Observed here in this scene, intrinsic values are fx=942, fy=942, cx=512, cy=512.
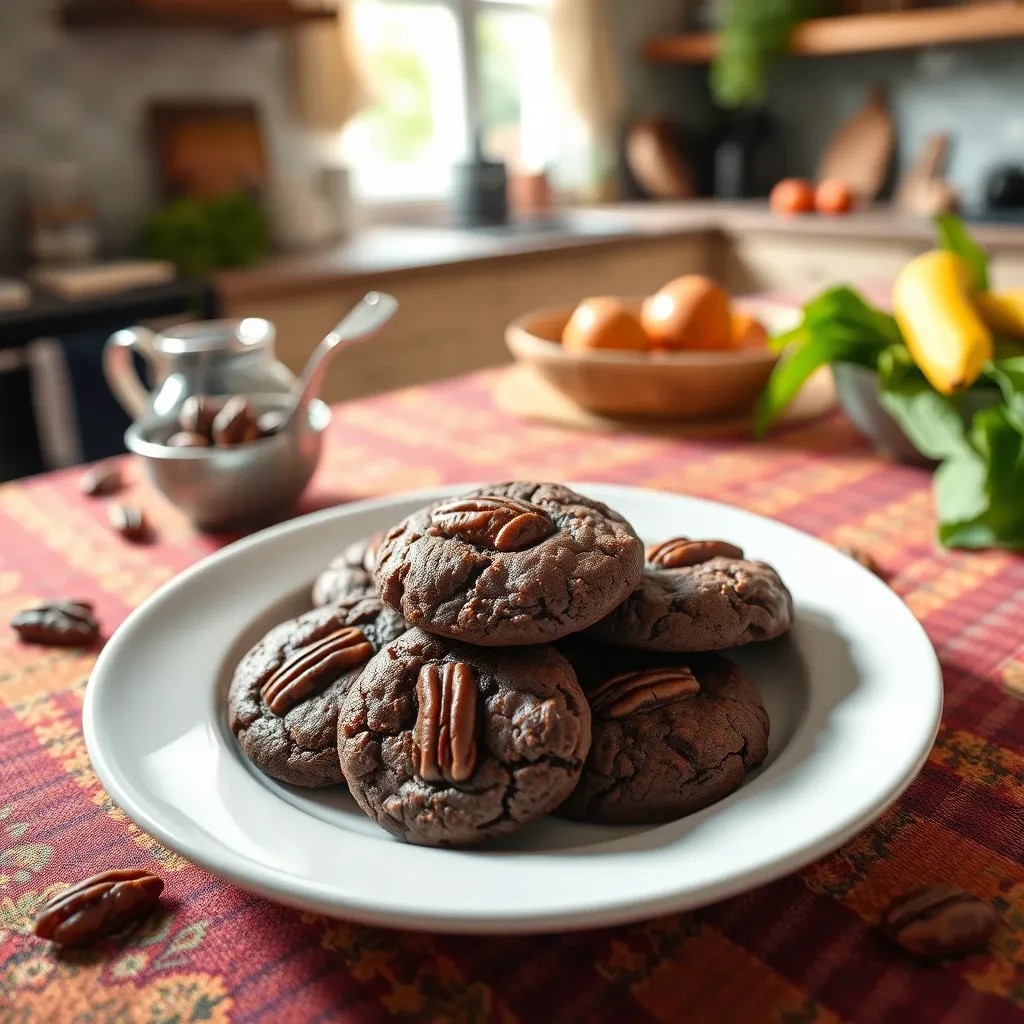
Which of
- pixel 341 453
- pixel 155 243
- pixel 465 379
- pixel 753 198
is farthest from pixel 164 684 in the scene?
pixel 753 198

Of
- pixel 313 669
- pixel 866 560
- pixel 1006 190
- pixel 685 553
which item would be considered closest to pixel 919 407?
pixel 866 560

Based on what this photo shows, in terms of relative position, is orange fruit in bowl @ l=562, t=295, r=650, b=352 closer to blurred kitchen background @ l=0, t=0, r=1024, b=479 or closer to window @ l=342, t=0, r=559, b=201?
blurred kitchen background @ l=0, t=0, r=1024, b=479

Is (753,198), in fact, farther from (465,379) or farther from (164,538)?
(164,538)

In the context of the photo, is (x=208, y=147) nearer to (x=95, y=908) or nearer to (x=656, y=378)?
(x=656, y=378)

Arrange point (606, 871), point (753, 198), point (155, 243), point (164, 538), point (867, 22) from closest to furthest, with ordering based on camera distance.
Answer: point (606, 871) → point (164, 538) → point (155, 243) → point (867, 22) → point (753, 198)

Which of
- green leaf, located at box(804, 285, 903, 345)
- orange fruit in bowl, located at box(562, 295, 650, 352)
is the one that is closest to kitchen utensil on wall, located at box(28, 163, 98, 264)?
orange fruit in bowl, located at box(562, 295, 650, 352)

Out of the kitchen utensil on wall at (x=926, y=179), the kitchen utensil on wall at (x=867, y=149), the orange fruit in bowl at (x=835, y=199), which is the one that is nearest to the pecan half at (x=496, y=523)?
the orange fruit in bowl at (x=835, y=199)

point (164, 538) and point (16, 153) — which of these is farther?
point (16, 153)
